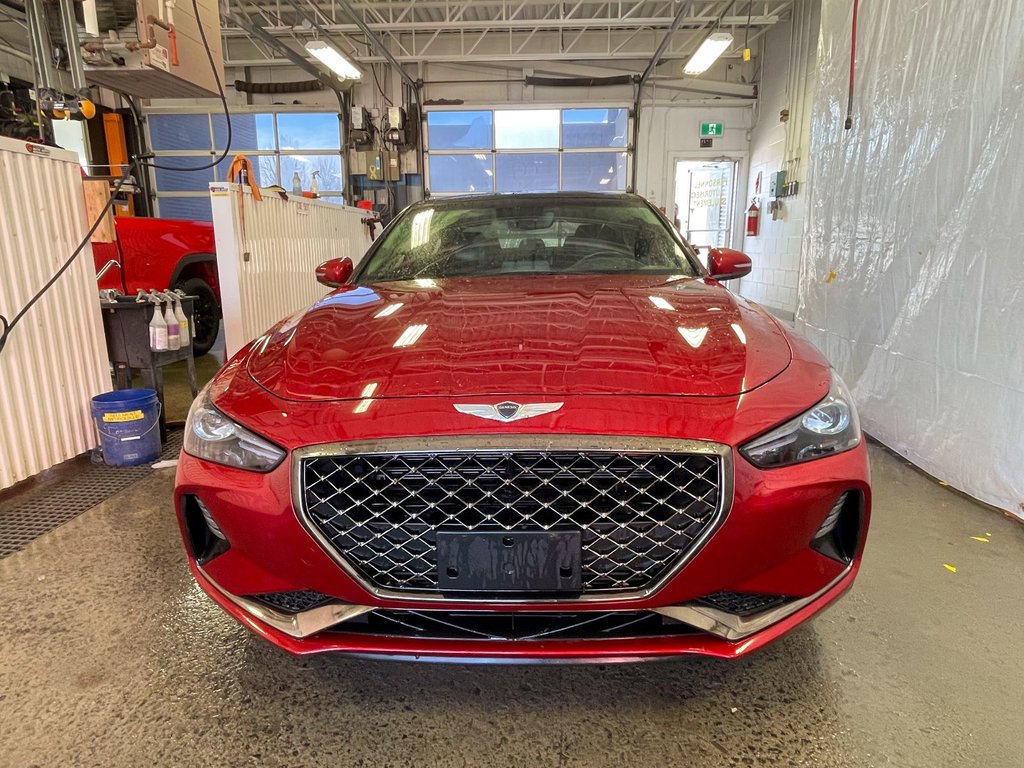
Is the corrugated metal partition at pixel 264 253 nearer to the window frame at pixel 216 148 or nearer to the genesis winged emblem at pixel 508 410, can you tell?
the genesis winged emblem at pixel 508 410

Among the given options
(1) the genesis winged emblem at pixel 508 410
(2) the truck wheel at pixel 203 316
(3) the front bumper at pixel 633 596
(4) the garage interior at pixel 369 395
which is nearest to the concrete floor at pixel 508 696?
(4) the garage interior at pixel 369 395

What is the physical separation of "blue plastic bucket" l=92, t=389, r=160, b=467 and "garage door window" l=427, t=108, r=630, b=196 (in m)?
8.78

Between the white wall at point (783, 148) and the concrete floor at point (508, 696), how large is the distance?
276 inches

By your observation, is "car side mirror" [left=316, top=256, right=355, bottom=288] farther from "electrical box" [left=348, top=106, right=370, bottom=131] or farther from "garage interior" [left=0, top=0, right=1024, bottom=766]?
"electrical box" [left=348, top=106, right=370, bottom=131]

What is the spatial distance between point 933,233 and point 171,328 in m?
3.73

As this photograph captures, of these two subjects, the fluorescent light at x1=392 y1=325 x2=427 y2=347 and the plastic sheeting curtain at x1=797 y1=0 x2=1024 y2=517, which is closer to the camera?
the fluorescent light at x1=392 y1=325 x2=427 y2=347

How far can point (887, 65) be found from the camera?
3150 millimetres

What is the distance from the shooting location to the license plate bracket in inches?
45.1

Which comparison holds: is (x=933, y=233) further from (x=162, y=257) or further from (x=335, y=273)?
(x=162, y=257)

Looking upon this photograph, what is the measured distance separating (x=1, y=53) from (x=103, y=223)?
8.91 meters

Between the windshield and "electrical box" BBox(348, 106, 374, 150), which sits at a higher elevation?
"electrical box" BBox(348, 106, 374, 150)

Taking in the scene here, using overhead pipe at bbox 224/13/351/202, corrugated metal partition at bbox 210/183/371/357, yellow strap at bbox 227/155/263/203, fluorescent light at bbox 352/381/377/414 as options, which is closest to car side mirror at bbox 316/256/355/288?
fluorescent light at bbox 352/381/377/414

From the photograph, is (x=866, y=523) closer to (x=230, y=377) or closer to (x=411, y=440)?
(x=411, y=440)

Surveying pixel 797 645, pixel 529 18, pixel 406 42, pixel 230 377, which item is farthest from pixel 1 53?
pixel 797 645
